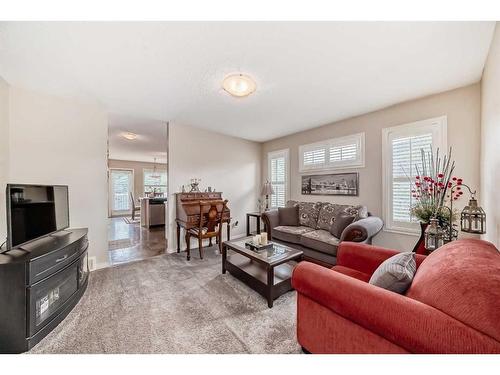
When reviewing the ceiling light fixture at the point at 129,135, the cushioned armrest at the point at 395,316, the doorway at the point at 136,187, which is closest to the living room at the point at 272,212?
the cushioned armrest at the point at 395,316

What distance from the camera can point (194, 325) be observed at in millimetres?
1737

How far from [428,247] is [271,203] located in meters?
3.46

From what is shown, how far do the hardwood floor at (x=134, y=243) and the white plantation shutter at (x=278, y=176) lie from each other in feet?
8.97

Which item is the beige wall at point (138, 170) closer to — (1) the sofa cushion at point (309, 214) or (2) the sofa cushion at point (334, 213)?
(1) the sofa cushion at point (309, 214)

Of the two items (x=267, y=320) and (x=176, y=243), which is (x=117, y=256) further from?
(x=267, y=320)

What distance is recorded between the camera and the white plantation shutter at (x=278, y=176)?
473cm

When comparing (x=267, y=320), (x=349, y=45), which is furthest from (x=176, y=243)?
(x=349, y=45)

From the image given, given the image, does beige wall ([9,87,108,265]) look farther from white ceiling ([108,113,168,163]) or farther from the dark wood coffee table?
the dark wood coffee table

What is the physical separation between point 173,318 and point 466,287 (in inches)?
80.8

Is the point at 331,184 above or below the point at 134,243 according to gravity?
above

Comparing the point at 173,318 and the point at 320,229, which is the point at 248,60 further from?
the point at 320,229

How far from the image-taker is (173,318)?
6.02 feet

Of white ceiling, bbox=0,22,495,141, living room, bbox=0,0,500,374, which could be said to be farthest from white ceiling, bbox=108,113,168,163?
white ceiling, bbox=0,22,495,141

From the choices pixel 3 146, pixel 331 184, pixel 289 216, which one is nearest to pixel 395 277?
pixel 289 216
